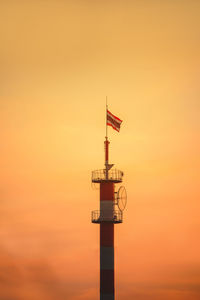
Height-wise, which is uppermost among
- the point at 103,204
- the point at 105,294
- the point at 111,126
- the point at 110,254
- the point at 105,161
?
the point at 111,126

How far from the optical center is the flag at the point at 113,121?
220ft

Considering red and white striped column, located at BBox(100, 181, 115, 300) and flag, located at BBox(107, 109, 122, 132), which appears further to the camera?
flag, located at BBox(107, 109, 122, 132)

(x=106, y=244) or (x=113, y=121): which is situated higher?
(x=113, y=121)

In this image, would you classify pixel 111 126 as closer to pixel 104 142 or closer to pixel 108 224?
pixel 104 142

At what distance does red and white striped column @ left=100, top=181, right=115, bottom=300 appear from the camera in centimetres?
6350

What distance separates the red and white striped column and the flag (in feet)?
24.7

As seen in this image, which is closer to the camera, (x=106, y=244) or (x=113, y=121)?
(x=106, y=244)

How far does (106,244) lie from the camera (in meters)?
64.3

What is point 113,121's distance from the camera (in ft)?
221

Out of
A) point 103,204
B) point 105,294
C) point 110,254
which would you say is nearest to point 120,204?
point 103,204

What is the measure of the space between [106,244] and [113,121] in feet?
53.4

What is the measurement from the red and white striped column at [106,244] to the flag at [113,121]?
754 centimetres

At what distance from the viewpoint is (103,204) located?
2601 inches

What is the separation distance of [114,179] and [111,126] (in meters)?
7.16
